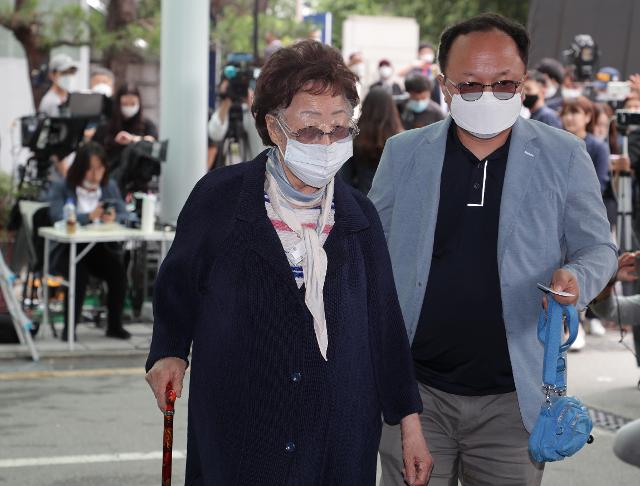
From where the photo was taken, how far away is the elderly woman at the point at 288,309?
351 centimetres

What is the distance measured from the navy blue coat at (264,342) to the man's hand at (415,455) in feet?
0.44

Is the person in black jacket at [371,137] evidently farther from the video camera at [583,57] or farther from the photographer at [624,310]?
the video camera at [583,57]

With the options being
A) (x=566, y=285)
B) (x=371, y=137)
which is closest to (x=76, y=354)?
(x=371, y=137)

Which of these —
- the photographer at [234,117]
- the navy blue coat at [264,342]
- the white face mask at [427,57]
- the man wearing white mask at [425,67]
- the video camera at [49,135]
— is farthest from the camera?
the white face mask at [427,57]

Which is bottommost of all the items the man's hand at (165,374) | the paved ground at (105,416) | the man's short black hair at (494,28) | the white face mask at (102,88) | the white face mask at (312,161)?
the paved ground at (105,416)

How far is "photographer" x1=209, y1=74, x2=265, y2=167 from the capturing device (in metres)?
13.5

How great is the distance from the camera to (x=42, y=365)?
1041 cm

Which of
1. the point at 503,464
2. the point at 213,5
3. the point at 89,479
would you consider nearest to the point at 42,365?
the point at 89,479

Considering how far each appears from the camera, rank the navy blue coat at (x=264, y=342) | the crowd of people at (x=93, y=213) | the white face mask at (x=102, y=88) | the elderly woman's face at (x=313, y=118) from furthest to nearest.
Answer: the white face mask at (x=102, y=88) → the crowd of people at (x=93, y=213) → the elderly woman's face at (x=313, y=118) → the navy blue coat at (x=264, y=342)

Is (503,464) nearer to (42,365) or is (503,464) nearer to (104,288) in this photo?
(42,365)

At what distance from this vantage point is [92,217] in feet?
37.8

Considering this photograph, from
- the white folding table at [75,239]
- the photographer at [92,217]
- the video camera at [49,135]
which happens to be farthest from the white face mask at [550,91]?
the photographer at [92,217]

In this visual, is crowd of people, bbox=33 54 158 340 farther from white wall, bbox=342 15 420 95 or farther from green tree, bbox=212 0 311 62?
white wall, bbox=342 15 420 95

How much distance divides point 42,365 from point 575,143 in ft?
22.6
